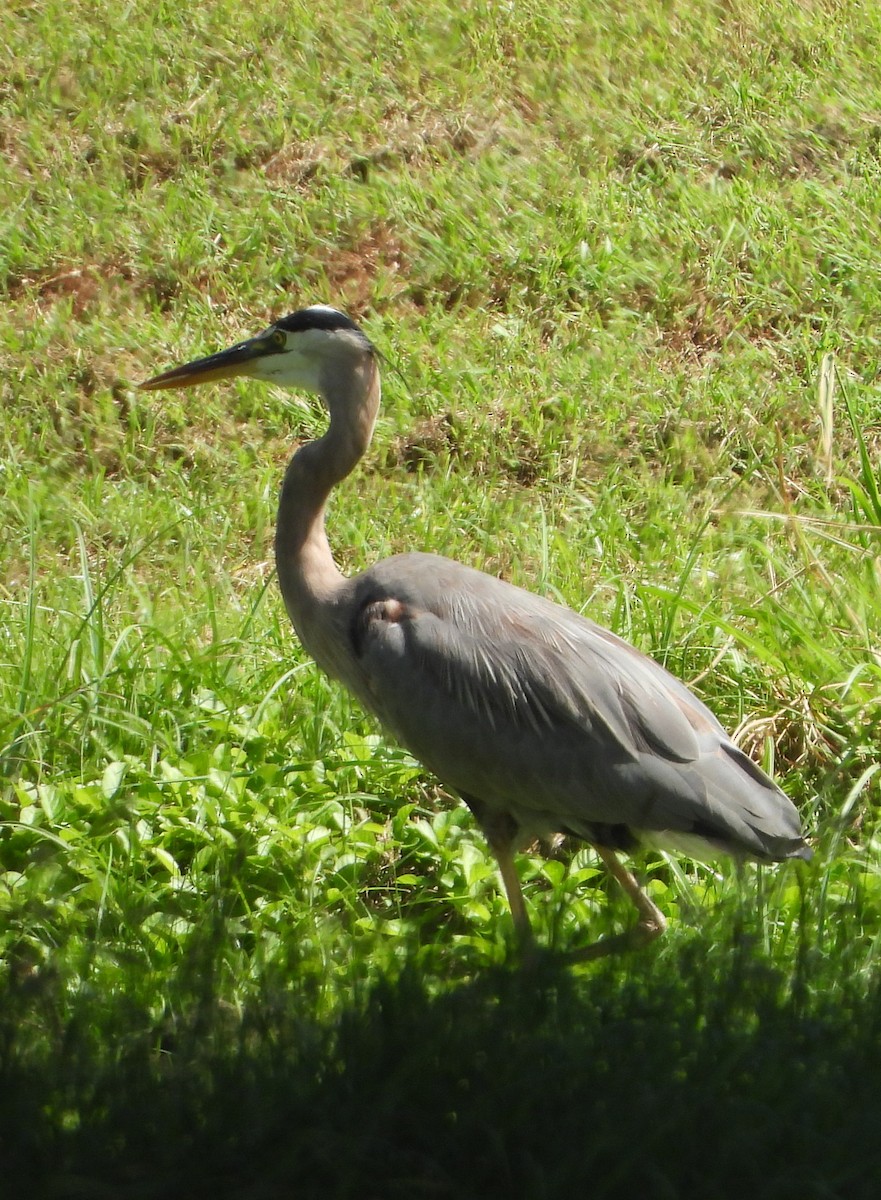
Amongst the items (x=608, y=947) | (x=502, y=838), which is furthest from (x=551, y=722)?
(x=608, y=947)

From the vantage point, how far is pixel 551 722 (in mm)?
3938

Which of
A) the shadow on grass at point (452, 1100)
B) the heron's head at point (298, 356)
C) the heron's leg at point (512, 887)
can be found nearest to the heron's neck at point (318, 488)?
the heron's head at point (298, 356)

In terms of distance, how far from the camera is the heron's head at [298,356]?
4.52m

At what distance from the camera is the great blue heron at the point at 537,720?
3.77 metres

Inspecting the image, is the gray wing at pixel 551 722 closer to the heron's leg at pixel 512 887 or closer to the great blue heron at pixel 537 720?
the great blue heron at pixel 537 720

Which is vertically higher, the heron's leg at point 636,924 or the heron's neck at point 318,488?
the heron's neck at point 318,488

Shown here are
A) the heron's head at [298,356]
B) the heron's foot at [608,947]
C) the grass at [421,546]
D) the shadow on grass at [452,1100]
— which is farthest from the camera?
the heron's head at [298,356]

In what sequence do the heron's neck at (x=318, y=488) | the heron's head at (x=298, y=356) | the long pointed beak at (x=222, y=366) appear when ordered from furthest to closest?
the long pointed beak at (x=222, y=366)
the heron's head at (x=298, y=356)
the heron's neck at (x=318, y=488)

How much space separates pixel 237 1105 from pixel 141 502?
3771 millimetres

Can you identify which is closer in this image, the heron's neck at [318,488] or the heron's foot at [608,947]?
the heron's foot at [608,947]

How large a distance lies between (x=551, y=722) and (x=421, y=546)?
194cm

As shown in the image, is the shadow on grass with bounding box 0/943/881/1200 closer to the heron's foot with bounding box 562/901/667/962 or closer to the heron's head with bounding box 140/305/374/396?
the heron's foot with bounding box 562/901/667/962

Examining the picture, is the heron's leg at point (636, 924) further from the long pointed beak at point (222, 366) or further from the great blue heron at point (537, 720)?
the long pointed beak at point (222, 366)

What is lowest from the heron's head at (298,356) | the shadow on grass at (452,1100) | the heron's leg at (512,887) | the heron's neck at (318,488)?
the heron's leg at (512,887)
